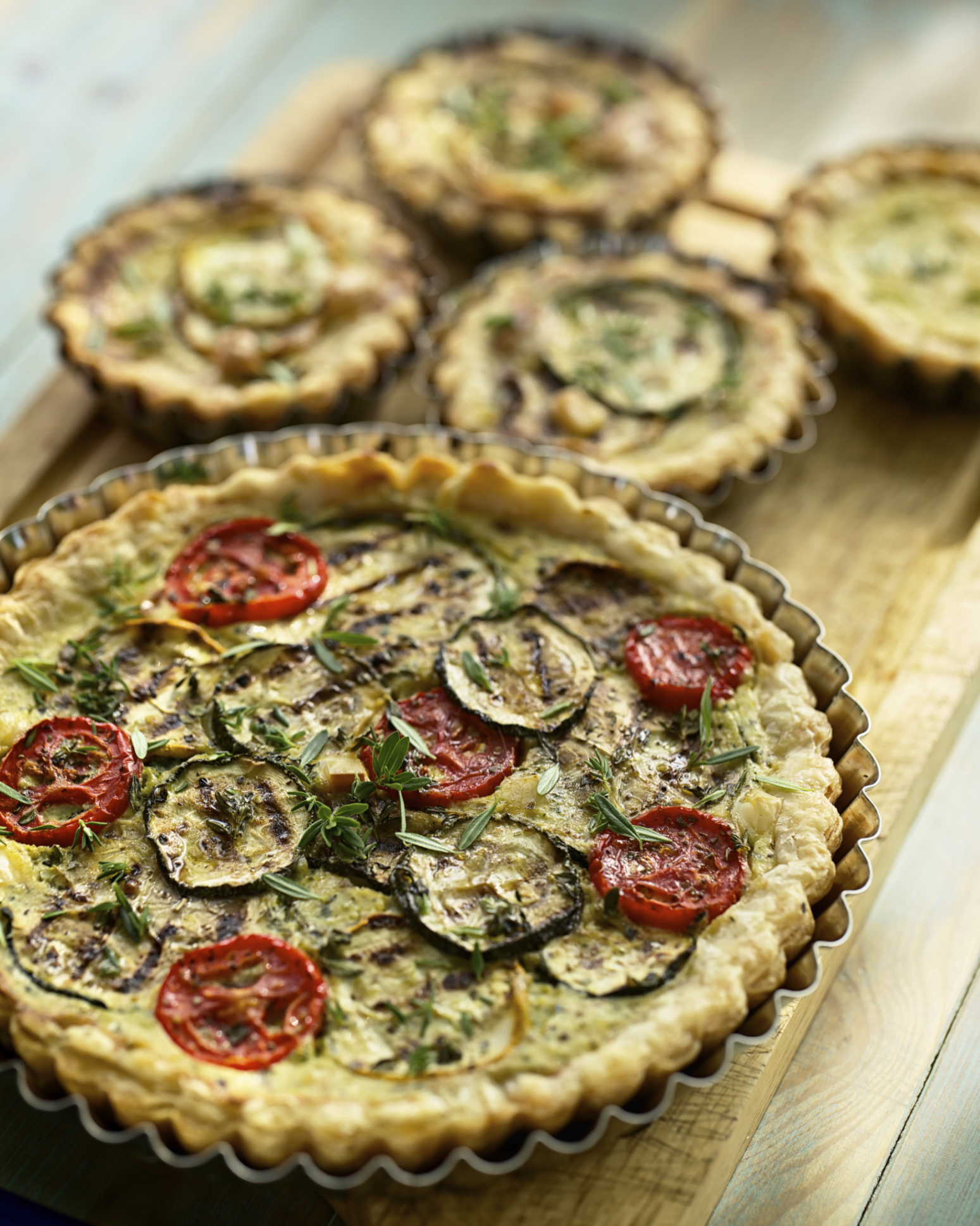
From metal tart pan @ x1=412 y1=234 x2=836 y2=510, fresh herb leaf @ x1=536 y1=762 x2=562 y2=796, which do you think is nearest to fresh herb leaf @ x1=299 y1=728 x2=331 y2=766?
fresh herb leaf @ x1=536 y1=762 x2=562 y2=796

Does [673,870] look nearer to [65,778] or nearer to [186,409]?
[65,778]

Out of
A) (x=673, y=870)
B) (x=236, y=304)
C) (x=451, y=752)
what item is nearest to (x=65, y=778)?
(x=451, y=752)

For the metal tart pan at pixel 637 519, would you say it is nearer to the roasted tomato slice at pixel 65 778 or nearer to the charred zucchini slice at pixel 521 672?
the roasted tomato slice at pixel 65 778

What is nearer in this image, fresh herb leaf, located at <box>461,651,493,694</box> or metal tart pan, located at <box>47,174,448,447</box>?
fresh herb leaf, located at <box>461,651,493,694</box>

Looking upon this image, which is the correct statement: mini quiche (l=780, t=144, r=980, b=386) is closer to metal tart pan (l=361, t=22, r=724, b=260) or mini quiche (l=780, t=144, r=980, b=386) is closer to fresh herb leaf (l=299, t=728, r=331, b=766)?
metal tart pan (l=361, t=22, r=724, b=260)

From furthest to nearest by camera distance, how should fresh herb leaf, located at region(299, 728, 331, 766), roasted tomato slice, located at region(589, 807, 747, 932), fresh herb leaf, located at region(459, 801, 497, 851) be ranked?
fresh herb leaf, located at region(299, 728, 331, 766) < fresh herb leaf, located at region(459, 801, 497, 851) < roasted tomato slice, located at region(589, 807, 747, 932)

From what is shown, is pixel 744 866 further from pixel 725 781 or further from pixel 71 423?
pixel 71 423

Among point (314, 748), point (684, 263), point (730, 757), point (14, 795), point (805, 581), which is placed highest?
point (14, 795)
